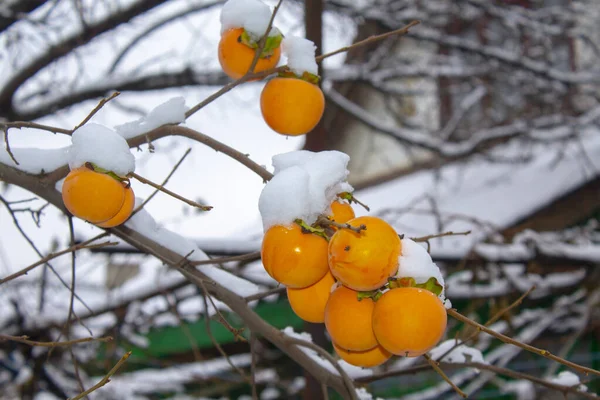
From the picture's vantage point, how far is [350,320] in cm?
81

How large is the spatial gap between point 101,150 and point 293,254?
331mm

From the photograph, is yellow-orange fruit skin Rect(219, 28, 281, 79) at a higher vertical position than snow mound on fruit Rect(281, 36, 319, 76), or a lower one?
higher

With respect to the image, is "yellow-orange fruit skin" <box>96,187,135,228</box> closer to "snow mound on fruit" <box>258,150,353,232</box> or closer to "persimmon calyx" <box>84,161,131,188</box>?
"persimmon calyx" <box>84,161,131,188</box>

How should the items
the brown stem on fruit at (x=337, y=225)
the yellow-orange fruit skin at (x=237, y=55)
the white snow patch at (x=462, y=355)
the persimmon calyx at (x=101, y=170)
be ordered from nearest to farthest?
the brown stem on fruit at (x=337, y=225)
the persimmon calyx at (x=101, y=170)
the yellow-orange fruit skin at (x=237, y=55)
the white snow patch at (x=462, y=355)

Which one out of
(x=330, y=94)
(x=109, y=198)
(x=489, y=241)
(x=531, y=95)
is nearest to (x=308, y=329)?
(x=489, y=241)

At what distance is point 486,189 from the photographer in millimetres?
4793

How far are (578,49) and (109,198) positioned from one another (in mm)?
6426

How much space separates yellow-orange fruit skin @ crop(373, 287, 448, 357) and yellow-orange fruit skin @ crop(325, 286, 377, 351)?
0.09ft

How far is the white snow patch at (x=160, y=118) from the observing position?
99 centimetres

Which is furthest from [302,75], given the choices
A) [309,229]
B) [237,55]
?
[309,229]

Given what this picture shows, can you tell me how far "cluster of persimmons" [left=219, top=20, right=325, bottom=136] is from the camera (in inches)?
40.6

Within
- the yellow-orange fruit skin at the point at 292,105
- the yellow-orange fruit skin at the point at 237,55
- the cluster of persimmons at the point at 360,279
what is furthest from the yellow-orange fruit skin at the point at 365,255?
the yellow-orange fruit skin at the point at 237,55

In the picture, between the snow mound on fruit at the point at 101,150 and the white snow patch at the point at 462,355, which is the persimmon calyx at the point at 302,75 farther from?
the white snow patch at the point at 462,355

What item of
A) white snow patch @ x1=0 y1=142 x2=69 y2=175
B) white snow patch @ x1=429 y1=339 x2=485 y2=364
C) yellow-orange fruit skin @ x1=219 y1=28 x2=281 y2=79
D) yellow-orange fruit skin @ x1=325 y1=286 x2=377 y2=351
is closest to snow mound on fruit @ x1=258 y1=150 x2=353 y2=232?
yellow-orange fruit skin @ x1=325 y1=286 x2=377 y2=351
